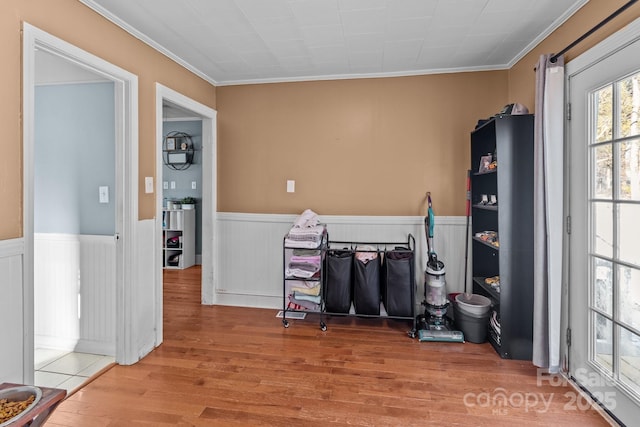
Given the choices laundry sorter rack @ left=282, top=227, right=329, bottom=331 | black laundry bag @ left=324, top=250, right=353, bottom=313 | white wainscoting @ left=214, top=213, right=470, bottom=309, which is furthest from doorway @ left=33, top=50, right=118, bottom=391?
black laundry bag @ left=324, top=250, right=353, bottom=313

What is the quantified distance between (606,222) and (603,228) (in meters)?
0.04

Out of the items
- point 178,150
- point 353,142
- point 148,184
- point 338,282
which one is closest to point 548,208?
point 338,282

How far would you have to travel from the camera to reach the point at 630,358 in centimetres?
171

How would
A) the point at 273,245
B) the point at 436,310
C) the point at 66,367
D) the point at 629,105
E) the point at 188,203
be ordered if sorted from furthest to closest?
the point at 188,203 → the point at 273,245 → the point at 436,310 → the point at 66,367 → the point at 629,105

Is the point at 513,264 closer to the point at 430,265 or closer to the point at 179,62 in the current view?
the point at 430,265

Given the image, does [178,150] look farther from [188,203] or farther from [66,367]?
[66,367]

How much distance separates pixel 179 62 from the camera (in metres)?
2.93

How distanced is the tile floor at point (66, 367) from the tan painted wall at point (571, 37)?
3858 mm

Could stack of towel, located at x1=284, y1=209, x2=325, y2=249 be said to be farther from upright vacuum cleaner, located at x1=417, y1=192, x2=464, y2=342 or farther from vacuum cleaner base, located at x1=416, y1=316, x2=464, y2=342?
vacuum cleaner base, located at x1=416, y1=316, x2=464, y2=342

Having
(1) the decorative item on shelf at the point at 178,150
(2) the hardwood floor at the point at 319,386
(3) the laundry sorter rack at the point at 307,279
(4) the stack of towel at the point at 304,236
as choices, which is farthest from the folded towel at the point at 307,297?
(1) the decorative item on shelf at the point at 178,150

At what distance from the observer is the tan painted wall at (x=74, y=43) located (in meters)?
1.57

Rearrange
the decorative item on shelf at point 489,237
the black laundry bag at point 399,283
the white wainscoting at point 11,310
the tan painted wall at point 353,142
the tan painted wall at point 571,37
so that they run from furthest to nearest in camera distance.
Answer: the tan painted wall at point 353,142 < the black laundry bag at point 399,283 < the decorative item on shelf at point 489,237 < the tan painted wall at point 571,37 < the white wainscoting at point 11,310

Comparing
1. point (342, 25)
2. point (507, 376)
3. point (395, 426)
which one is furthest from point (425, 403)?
point (342, 25)

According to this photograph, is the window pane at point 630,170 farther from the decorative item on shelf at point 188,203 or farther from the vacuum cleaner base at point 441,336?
the decorative item on shelf at point 188,203
